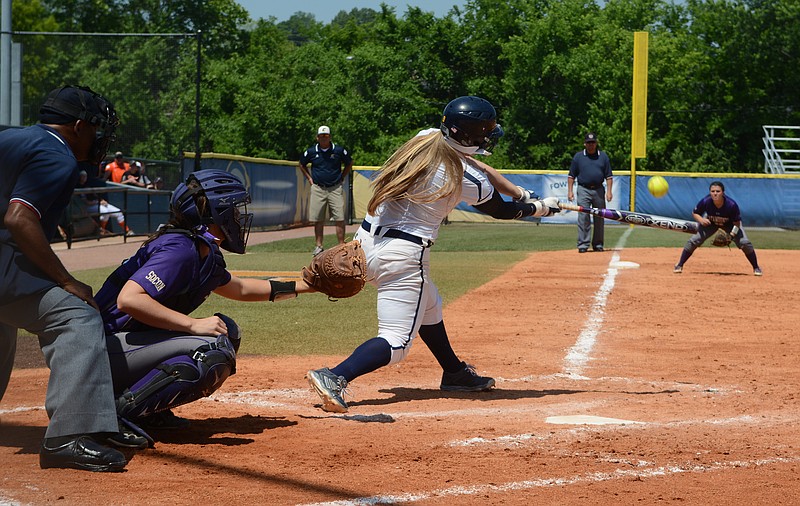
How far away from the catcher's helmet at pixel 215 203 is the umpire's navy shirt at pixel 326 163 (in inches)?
474

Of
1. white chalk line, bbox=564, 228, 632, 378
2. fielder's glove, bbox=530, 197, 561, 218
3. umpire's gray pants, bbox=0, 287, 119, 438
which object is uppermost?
fielder's glove, bbox=530, 197, 561, 218

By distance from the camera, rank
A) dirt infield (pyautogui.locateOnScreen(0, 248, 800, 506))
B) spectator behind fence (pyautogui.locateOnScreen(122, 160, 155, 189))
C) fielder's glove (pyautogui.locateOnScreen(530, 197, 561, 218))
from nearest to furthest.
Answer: dirt infield (pyautogui.locateOnScreen(0, 248, 800, 506))
fielder's glove (pyautogui.locateOnScreen(530, 197, 561, 218))
spectator behind fence (pyautogui.locateOnScreen(122, 160, 155, 189))

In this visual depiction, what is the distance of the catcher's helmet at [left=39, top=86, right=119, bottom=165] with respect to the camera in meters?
4.40

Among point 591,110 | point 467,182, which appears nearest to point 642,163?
point 591,110

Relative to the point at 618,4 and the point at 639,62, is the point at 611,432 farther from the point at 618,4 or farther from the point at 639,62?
the point at 618,4

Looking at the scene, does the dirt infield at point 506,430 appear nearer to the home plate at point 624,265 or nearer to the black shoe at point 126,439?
the black shoe at point 126,439

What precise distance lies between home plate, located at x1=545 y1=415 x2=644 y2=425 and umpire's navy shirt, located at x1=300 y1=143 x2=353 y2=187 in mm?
11859

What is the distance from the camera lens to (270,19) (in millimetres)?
69500

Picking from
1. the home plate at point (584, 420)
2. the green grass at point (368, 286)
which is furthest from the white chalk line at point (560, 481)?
the green grass at point (368, 286)

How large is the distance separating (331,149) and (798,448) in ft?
42.8

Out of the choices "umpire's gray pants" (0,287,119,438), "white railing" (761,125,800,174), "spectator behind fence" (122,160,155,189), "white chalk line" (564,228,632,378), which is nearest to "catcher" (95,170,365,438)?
"umpire's gray pants" (0,287,119,438)

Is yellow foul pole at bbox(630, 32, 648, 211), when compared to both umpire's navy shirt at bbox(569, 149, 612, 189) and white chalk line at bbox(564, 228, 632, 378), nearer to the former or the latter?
umpire's navy shirt at bbox(569, 149, 612, 189)

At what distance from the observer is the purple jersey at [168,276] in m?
4.54

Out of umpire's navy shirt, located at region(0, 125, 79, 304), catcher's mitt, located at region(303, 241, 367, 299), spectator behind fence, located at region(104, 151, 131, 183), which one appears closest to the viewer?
umpire's navy shirt, located at region(0, 125, 79, 304)
